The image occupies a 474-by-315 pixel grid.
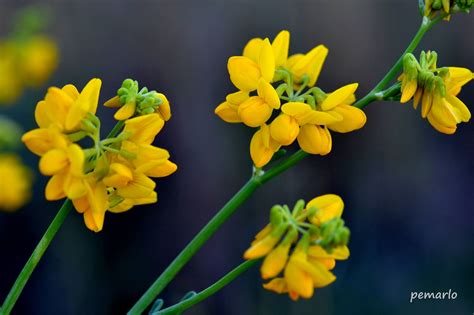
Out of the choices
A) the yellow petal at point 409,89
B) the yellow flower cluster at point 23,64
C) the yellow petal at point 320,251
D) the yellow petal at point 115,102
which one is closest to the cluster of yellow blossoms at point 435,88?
the yellow petal at point 409,89

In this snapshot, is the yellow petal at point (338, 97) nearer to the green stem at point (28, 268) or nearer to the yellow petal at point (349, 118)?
the yellow petal at point (349, 118)

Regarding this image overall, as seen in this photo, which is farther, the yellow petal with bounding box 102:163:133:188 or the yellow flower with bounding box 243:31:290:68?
the yellow flower with bounding box 243:31:290:68

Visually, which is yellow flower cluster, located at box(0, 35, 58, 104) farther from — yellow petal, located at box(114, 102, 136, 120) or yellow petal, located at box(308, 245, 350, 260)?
yellow petal, located at box(308, 245, 350, 260)

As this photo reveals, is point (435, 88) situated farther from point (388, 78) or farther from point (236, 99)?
point (236, 99)

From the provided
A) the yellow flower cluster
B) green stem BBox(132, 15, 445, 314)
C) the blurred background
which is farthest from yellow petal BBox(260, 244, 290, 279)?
the yellow flower cluster

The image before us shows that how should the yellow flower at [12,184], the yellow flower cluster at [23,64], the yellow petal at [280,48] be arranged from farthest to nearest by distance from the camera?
the yellow flower cluster at [23,64] < the yellow flower at [12,184] < the yellow petal at [280,48]

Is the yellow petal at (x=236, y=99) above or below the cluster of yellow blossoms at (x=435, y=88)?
above

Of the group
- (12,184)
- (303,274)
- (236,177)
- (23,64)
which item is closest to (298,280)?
(303,274)
